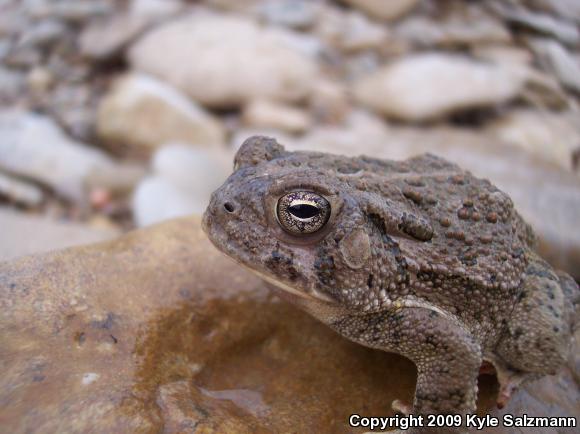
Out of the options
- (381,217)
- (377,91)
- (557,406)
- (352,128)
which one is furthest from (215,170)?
(557,406)

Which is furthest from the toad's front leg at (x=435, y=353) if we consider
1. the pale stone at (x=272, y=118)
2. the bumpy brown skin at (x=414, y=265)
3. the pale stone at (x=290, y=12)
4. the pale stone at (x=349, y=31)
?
the pale stone at (x=290, y=12)

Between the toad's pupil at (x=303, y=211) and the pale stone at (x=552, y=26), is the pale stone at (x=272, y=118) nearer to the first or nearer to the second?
the pale stone at (x=552, y=26)

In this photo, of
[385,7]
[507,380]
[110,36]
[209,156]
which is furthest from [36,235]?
[385,7]

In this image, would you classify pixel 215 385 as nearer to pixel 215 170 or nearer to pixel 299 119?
pixel 215 170

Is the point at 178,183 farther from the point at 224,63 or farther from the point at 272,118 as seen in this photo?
the point at 224,63

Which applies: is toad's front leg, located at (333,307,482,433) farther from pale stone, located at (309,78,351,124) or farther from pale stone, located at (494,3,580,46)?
pale stone, located at (309,78,351,124)
